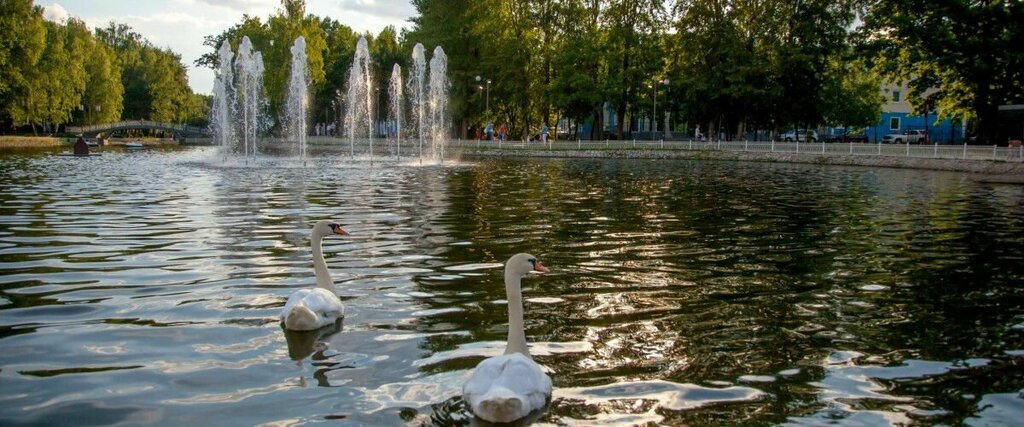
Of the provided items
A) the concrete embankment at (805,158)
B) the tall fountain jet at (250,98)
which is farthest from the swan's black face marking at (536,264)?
the tall fountain jet at (250,98)

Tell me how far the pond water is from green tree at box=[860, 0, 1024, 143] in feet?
83.2

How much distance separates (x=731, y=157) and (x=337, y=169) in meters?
23.8

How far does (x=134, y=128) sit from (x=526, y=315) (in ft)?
299

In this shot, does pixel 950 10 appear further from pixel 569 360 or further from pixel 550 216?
pixel 569 360

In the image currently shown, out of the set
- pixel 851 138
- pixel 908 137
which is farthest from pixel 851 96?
pixel 851 138

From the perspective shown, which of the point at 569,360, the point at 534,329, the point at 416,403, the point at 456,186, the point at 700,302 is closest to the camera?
the point at 416,403

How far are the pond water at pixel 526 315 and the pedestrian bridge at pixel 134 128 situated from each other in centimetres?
7013

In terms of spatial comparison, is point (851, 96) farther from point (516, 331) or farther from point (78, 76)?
point (516, 331)

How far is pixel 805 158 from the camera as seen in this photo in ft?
146

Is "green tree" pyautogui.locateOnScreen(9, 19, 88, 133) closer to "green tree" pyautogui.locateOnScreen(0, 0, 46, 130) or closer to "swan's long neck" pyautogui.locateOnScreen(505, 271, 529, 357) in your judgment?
"green tree" pyautogui.locateOnScreen(0, 0, 46, 130)

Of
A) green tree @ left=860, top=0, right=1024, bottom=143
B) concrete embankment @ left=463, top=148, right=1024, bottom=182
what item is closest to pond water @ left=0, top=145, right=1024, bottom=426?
concrete embankment @ left=463, top=148, right=1024, bottom=182

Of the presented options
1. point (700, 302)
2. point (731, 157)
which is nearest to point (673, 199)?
point (700, 302)

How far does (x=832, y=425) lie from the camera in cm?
539

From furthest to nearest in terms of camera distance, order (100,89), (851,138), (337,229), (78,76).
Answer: (100,89), (851,138), (78,76), (337,229)
